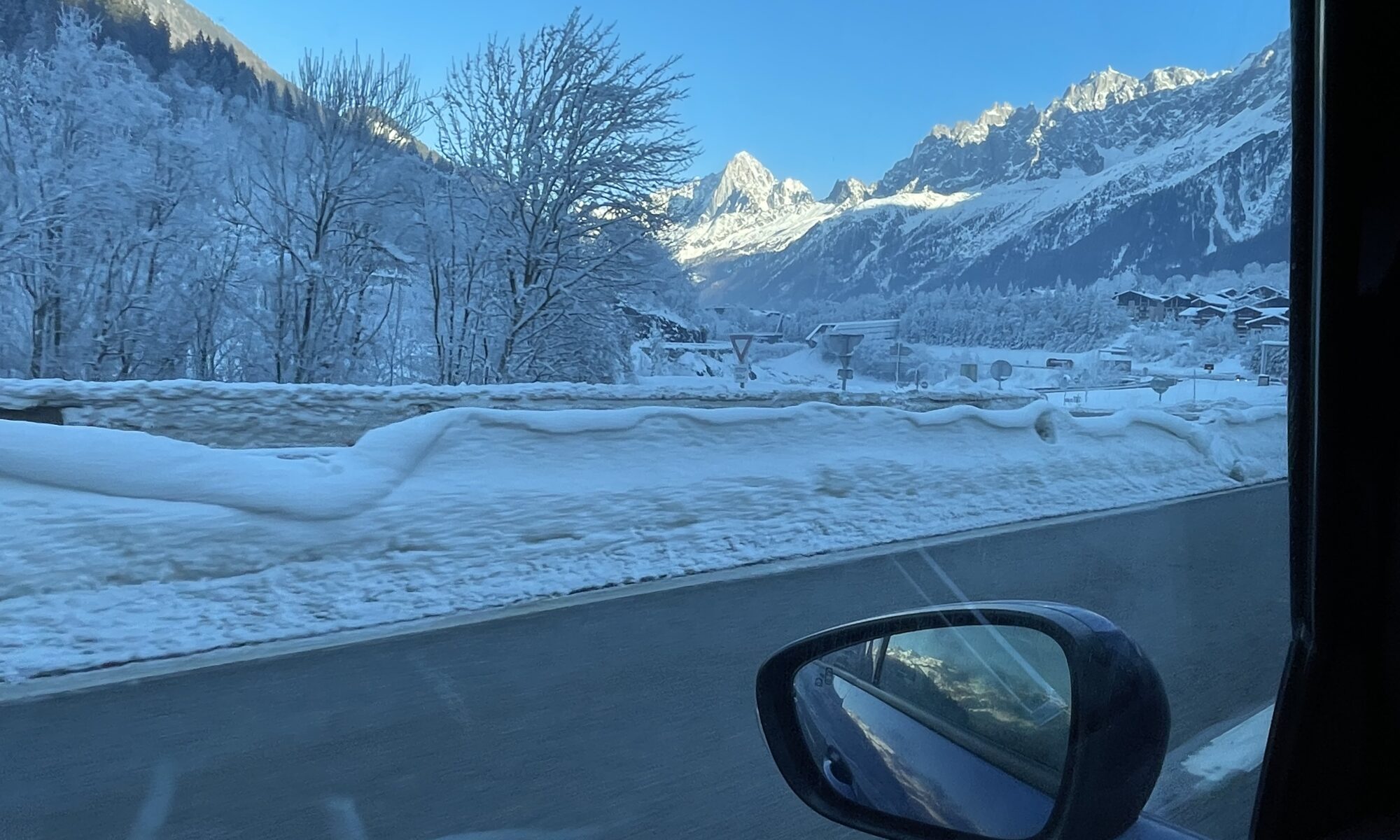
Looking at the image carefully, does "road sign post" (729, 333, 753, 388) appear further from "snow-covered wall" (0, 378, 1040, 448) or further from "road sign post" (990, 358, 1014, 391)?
"road sign post" (990, 358, 1014, 391)

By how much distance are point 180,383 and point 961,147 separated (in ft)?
28.3

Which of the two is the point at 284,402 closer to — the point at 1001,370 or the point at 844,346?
the point at 844,346

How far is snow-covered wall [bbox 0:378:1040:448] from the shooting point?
9688 mm

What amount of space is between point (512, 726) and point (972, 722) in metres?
2.50

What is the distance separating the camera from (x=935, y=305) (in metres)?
7.11

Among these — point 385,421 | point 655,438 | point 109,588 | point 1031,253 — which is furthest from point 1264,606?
point 385,421

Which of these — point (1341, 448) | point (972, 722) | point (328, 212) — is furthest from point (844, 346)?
point (328, 212)

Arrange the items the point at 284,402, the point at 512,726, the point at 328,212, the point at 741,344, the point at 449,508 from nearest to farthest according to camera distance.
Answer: the point at 512,726 → the point at 449,508 → the point at 741,344 → the point at 284,402 → the point at 328,212

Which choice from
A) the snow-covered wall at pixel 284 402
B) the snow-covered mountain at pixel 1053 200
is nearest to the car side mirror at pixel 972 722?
the snow-covered mountain at pixel 1053 200

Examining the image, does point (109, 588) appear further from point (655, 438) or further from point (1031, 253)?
point (1031, 253)

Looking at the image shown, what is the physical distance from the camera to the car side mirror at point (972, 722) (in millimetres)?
1549

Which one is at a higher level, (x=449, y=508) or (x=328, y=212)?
(x=328, y=212)

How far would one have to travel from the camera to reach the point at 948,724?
6.56ft

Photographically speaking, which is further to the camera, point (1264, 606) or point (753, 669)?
point (1264, 606)
